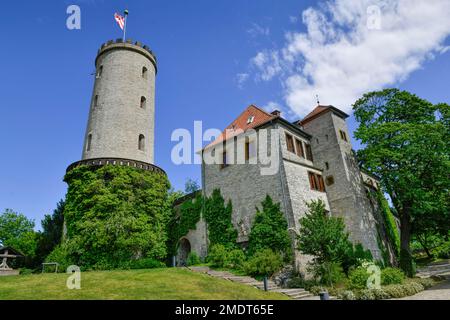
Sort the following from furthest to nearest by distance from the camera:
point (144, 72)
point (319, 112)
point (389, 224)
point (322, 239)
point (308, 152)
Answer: point (144, 72), point (389, 224), point (319, 112), point (308, 152), point (322, 239)

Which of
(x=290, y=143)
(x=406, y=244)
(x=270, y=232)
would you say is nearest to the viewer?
(x=270, y=232)

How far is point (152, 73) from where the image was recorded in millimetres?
28609

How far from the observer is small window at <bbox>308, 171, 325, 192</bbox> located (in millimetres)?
22450

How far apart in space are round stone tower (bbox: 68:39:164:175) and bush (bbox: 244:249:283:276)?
11.2 meters

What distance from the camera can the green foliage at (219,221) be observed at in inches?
845

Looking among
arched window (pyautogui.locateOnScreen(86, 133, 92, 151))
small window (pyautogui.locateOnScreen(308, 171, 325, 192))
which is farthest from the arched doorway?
small window (pyautogui.locateOnScreen(308, 171, 325, 192))

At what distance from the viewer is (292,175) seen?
2067 cm

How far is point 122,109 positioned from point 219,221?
1238 centimetres

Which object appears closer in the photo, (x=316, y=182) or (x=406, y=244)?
(x=316, y=182)

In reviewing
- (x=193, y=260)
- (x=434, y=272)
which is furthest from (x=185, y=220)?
(x=434, y=272)

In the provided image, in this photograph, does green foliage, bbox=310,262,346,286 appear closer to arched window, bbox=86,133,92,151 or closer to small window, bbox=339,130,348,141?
small window, bbox=339,130,348,141

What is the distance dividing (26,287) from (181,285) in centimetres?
604

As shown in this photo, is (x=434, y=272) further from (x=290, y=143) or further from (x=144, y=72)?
(x=144, y=72)
